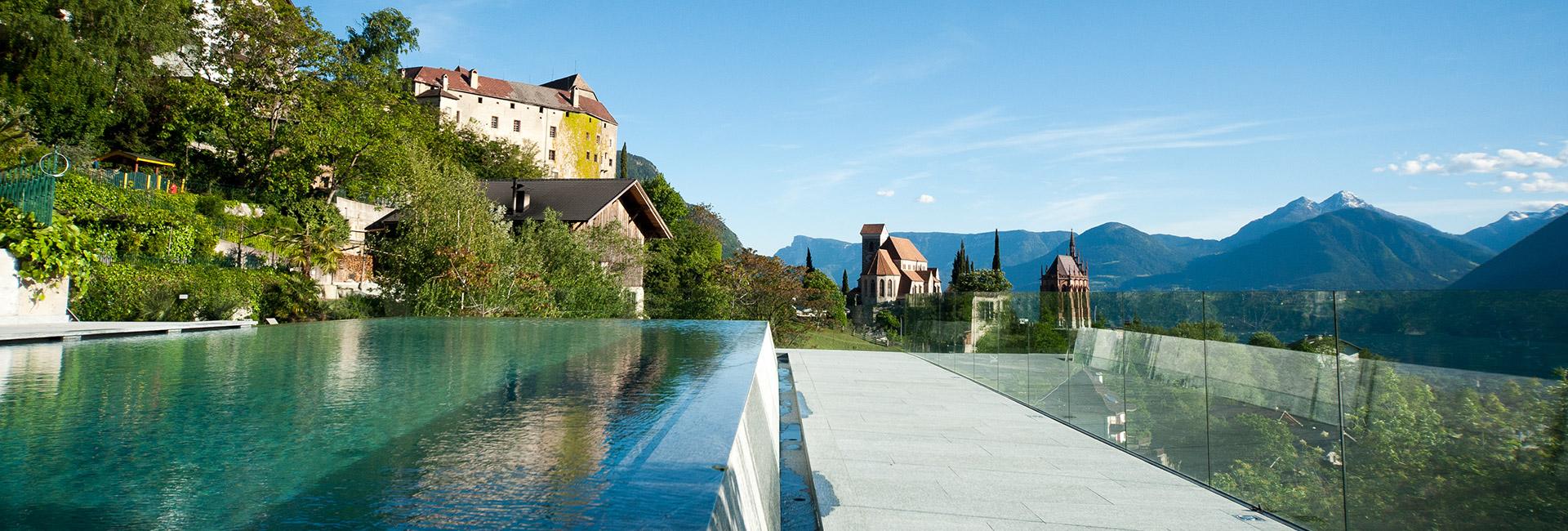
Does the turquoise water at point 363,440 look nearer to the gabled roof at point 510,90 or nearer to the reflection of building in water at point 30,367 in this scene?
the reflection of building in water at point 30,367

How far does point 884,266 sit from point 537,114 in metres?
70.9

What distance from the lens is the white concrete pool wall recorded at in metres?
2.22

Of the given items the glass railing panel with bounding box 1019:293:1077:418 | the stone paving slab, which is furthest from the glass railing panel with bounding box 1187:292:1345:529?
the stone paving slab

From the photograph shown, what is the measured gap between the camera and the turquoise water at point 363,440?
206 centimetres

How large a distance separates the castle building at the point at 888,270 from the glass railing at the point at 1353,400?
10650 centimetres

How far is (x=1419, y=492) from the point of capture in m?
3.71

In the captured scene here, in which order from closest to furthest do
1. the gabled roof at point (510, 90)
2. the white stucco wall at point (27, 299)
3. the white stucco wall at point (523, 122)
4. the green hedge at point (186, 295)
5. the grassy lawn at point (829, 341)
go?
1. the white stucco wall at point (27, 299)
2. the green hedge at point (186, 295)
3. the grassy lawn at point (829, 341)
4. the white stucco wall at point (523, 122)
5. the gabled roof at point (510, 90)

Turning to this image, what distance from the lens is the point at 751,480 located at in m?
A: 2.95

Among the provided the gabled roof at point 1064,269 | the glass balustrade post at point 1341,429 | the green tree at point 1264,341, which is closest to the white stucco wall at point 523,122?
the green tree at point 1264,341

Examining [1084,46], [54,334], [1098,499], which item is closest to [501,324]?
[54,334]

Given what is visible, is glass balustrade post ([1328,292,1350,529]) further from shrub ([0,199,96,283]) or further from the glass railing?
shrub ([0,199,96,283])

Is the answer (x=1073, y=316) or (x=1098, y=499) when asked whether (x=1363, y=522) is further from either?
(x=1073, y=316)

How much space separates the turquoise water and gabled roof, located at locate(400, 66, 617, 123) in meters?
63.6

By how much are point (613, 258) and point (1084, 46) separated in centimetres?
1504
